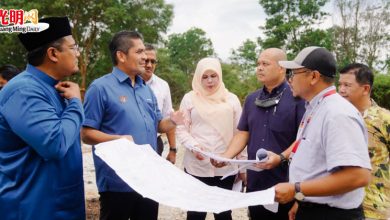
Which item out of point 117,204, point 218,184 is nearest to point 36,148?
point 117,204

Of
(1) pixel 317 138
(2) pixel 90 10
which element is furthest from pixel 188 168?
(2) pixel 90 10

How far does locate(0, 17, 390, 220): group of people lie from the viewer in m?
1.97

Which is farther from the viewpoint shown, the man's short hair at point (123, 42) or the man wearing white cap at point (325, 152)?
the man's short hair at point (123, 42)

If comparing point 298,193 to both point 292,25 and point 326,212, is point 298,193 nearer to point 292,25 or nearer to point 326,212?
point 326,212

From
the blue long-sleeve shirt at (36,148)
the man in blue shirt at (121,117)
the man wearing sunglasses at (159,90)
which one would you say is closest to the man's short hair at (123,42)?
the man in blue shirt at (121,117)

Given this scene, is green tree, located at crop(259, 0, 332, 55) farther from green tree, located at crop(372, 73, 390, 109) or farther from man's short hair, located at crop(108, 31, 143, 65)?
man's short hair, located at crop(108, 31, 143, 65)

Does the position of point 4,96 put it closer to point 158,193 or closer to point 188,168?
point 158,193

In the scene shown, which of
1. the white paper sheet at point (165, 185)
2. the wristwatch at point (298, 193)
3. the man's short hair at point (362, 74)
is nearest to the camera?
the white paper sheet at point (165, 185)

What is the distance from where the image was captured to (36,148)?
1.92 m

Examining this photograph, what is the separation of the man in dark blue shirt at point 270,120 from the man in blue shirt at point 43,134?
68.9 inches

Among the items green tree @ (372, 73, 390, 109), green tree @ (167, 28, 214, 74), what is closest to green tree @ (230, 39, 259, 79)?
green tree @ (167, 28, 214, 74)

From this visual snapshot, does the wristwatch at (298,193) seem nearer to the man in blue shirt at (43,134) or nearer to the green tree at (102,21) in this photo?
the man in blue shirt at (43,134)

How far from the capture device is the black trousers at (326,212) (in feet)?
7.14

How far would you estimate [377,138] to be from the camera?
3.12 metres
